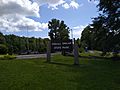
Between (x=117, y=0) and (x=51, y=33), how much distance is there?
94353 millimetres

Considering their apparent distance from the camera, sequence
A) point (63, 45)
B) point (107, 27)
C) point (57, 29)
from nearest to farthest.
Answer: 1. point (63, 45)
2. point (107, 27)
3. point (57, 29)

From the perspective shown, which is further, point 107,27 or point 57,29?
point 57,29

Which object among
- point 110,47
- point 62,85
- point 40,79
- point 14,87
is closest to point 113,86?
point 62,85

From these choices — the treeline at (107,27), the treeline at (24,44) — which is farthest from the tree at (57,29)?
the treeline at (107,27)

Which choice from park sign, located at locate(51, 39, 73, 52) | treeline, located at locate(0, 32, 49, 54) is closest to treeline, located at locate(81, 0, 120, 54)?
park sign, located at locate(51, 39, 73, 52)

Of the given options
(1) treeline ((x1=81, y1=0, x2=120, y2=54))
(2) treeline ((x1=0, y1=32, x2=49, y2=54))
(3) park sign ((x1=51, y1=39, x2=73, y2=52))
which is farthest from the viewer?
(2) treeline ((x1=0, y1=32, x2=49, y2=54))

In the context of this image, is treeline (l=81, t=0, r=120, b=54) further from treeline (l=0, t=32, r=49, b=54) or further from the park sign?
treeline (l=0, t=32, r=49, b=54)

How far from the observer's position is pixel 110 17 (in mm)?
41375

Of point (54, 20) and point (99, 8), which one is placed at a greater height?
point (54, 20)

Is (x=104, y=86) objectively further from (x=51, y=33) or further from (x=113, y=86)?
(x=51, y=33)

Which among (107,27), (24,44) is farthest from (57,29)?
(107,27)

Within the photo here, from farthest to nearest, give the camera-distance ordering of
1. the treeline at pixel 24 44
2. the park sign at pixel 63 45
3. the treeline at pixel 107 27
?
the treeline at pixel 24 44 < the treeline at pixel 107 27 < the park sign at pixel 63 45

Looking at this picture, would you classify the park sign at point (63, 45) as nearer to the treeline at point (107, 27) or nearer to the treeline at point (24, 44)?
the treeline at point (107, 27)

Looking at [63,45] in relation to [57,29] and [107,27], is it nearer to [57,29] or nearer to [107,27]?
[107,27]
